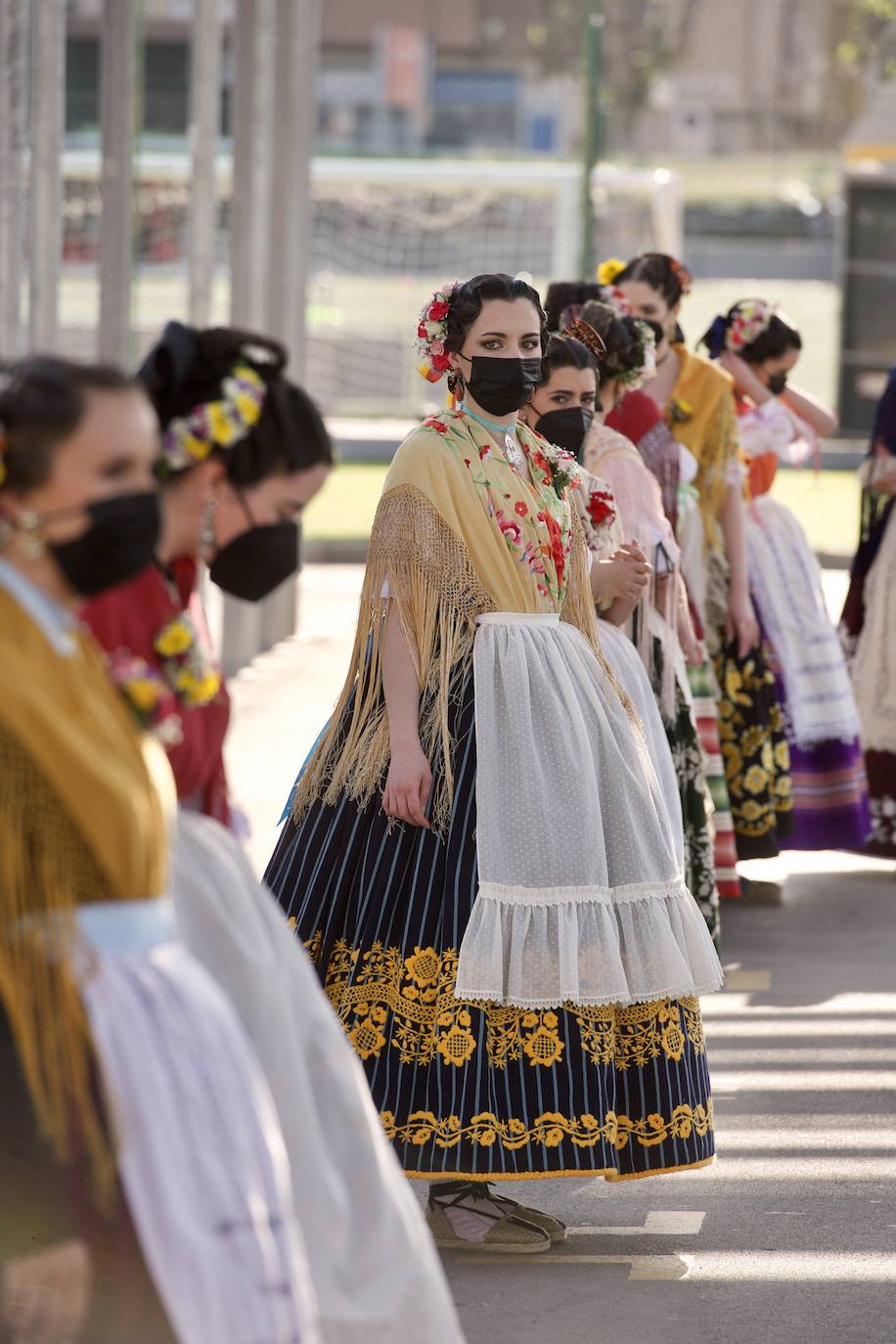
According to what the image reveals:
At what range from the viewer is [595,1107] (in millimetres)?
3766

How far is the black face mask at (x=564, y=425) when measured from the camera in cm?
453

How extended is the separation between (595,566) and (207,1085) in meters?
2.40

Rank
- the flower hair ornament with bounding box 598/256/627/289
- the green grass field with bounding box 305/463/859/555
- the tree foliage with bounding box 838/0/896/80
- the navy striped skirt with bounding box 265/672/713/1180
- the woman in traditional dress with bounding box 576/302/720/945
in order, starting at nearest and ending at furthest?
the navy striped skirt with bounding box 265/672/713/1180
the woman in traditional dress with bounding box 576/302/720/945
the flower hair ornament with bounding box 598/256/627/289
the green grass field with bounding box 305/463/859/555
the tree foliage with bounding box 838/0/896/80

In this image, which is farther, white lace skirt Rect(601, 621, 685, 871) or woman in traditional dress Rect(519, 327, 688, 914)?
white lace skirt Rect(601, 621, 685, 871)

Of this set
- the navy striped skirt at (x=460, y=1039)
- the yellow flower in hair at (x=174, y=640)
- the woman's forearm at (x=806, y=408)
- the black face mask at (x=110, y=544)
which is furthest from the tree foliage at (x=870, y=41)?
the black face mask at (x=110, y=544)

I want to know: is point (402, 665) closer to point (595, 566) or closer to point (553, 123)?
point (595, 566)

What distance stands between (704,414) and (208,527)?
384cm

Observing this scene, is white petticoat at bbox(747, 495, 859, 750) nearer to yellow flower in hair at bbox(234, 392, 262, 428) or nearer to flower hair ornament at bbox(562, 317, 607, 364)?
flower hair ornament at bbox(562, 317, 607, 364)

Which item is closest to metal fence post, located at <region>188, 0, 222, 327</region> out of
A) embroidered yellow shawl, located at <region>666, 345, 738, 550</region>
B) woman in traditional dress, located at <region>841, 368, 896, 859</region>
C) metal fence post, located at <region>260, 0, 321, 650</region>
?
metal fence post, located at <region>260, 0, 321, 650</region>

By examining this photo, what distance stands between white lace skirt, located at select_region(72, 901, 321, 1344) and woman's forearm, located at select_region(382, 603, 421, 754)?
174cm

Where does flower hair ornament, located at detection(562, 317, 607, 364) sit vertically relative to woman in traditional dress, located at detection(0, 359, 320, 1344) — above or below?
above

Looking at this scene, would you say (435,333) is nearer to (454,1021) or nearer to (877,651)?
(454,1021)

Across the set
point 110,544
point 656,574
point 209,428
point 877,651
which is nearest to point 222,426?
point 209,428

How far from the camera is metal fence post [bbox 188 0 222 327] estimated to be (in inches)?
384
